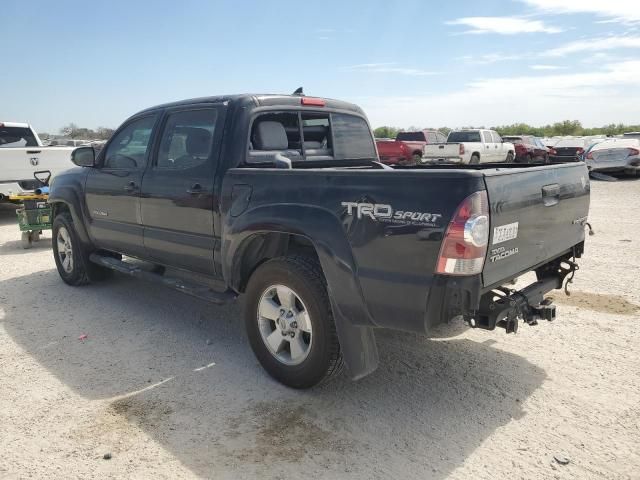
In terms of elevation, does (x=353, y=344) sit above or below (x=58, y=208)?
below

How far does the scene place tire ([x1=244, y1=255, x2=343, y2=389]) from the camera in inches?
131

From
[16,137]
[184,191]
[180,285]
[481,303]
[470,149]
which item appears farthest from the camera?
[470,149]

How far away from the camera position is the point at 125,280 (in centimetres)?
643

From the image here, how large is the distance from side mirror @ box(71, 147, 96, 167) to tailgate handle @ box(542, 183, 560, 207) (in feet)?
14.6

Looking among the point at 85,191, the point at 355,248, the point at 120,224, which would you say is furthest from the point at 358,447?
the point at 85,191

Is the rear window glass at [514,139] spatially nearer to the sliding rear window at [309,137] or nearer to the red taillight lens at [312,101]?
the sliding rear window at [309,137]

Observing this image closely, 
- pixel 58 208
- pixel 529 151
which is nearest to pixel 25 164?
pixel 58 208

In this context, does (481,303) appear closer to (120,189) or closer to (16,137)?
(120,189)

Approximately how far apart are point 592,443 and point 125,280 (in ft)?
17.2

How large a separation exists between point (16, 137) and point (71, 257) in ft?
22.8

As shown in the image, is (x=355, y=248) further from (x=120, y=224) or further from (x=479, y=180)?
(x=120, y=224)

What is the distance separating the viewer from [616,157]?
17.9 metres

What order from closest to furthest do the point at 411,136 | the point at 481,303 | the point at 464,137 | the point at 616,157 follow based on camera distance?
the point at 481,303, the point at 616,157, the point at 464,137, the point at 411,136

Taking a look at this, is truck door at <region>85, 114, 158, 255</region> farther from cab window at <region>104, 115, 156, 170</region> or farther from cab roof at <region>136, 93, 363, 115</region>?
cab roof at <region>136, 93, 363, 115</region>
